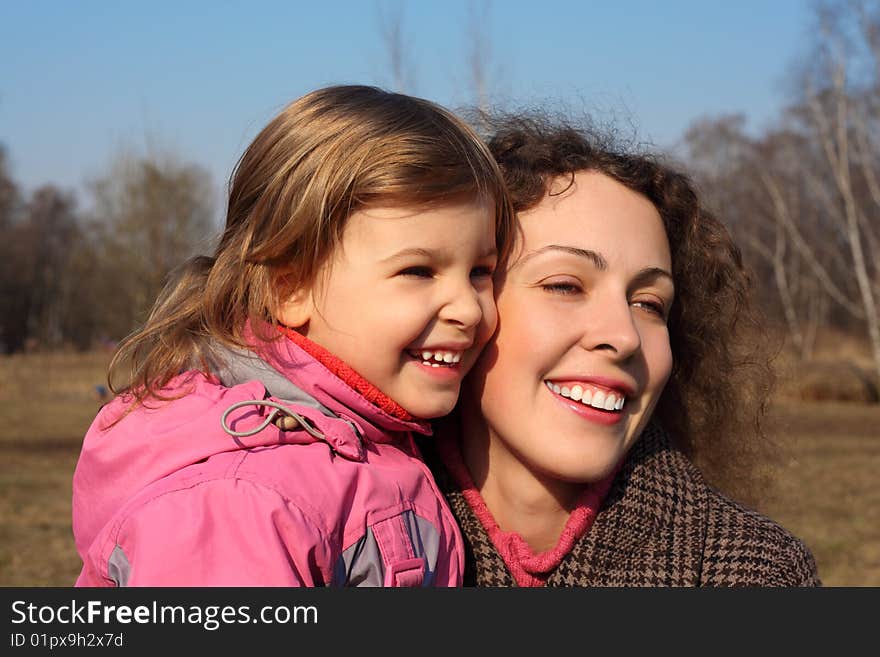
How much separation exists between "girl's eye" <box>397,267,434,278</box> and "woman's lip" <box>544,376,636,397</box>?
1.15ft

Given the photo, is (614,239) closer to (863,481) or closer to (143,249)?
(863,481)

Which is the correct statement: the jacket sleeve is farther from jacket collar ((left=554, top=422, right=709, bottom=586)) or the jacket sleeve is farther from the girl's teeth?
jacket collar ((left=554, top=422, right=709, bottom=586))

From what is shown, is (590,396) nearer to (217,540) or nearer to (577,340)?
(577,340)

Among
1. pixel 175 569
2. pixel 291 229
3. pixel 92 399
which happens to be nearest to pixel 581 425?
pixel 291 229

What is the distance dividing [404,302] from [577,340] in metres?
0.40

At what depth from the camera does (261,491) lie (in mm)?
1636

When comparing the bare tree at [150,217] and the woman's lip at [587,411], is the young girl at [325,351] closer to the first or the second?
the woman's lip at [587,411]

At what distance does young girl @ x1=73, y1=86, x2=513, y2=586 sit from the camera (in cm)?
172

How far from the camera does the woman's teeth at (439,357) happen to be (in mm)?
2064

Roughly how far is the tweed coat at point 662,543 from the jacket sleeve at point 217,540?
0.64 metres

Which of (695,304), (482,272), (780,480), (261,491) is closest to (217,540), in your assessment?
(261,491)

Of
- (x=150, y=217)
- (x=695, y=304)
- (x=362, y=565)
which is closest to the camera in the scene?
(x=362, y=565)

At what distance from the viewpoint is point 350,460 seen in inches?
72.7

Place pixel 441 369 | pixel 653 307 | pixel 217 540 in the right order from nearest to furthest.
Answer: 1. pixel 217 540
2. pixel 441 369
3. pixel 653 307
